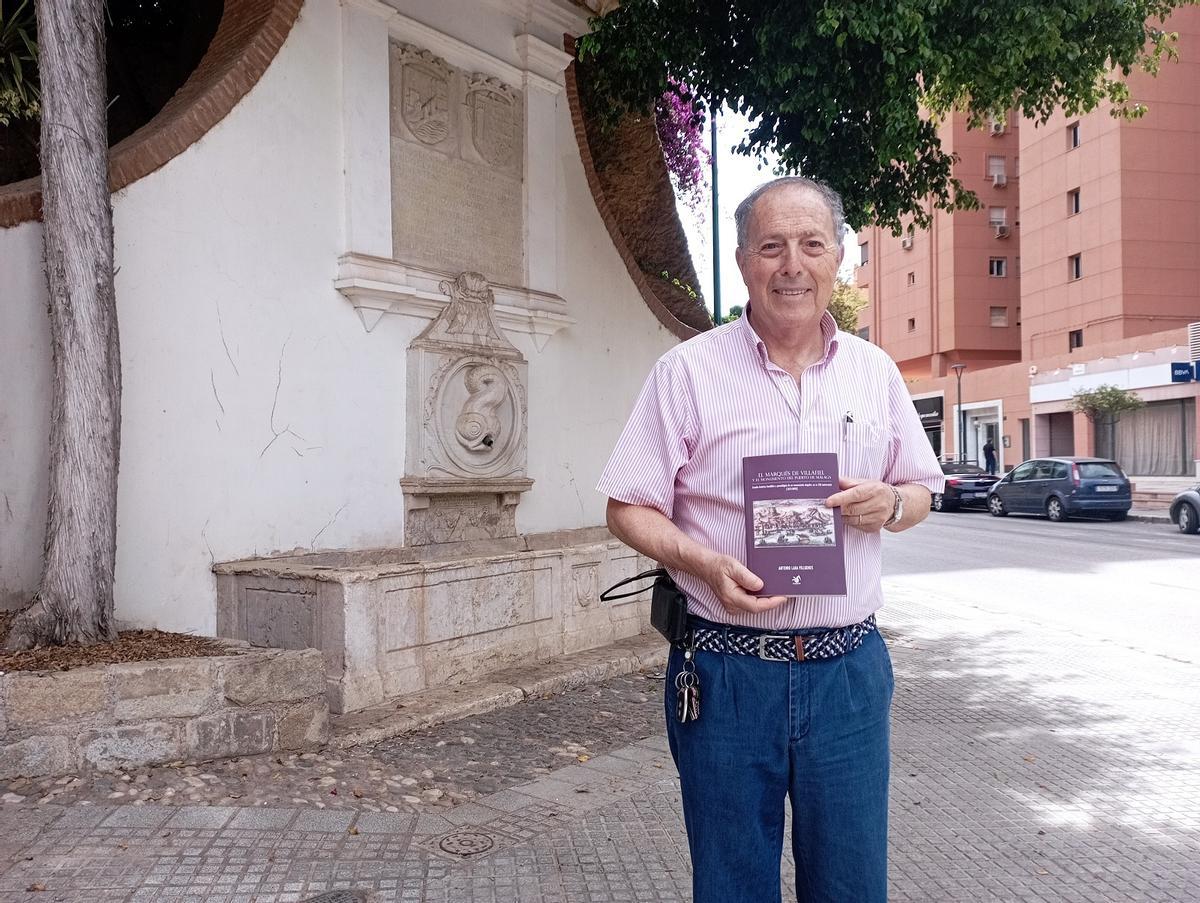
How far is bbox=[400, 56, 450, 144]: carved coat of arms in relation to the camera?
7.03 metres

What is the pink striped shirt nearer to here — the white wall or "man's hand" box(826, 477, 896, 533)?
"man's hand" box(826, 477, 896, 533)

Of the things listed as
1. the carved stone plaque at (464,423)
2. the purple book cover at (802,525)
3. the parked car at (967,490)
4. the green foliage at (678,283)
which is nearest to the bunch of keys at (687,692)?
the purple book cover at (802,525)

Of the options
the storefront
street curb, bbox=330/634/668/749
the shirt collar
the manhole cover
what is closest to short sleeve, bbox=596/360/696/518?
the shirt collar

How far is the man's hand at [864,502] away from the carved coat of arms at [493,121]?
6080 mm

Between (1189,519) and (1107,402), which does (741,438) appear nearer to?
(1189,519)

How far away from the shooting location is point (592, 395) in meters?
8.77

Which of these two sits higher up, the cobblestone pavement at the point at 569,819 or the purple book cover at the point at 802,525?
the purple book cover at the point at 802,525

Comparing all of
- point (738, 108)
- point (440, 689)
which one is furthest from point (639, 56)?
point (440, 689)

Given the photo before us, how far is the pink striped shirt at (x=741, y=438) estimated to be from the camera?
2.19 metres

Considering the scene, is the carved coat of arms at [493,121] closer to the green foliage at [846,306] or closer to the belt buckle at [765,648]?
the belt buckle at [765,648]

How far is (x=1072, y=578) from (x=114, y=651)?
11082mm

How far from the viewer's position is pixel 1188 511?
61.2 feet

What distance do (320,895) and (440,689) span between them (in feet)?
8.15

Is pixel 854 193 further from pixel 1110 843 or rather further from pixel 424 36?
pixel 1110 843
